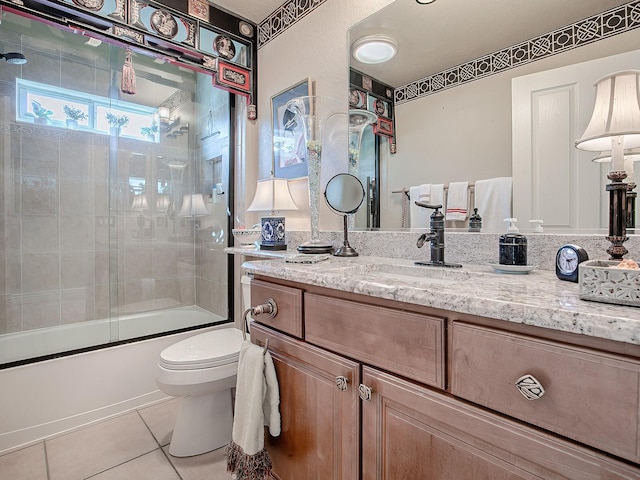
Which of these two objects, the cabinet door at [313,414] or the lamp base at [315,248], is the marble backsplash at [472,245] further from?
the cabinet door at [313,414]

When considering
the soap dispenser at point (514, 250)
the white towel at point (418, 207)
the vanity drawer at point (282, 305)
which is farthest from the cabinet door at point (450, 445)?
the white towel at point (418, 207)

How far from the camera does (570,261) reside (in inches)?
31.8

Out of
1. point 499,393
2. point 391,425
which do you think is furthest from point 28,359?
point 499,393

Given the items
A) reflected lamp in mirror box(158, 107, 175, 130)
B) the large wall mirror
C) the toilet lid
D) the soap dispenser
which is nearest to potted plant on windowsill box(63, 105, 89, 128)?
reflected lamp in mirror box(158, 107, 175, 130)

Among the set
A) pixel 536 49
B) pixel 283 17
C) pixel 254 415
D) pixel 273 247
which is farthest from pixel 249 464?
pixel 283 17

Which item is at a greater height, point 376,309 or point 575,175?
point 575,175

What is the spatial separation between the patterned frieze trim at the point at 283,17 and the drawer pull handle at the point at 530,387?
2.02 meters

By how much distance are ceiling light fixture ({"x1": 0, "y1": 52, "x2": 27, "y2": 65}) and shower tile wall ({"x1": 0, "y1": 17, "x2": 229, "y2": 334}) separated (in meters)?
0.03

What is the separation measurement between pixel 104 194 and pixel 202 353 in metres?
1.74

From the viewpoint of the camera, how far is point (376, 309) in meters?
0.81

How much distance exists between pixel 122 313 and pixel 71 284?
438mm

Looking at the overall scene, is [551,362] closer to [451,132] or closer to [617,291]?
[617,291]

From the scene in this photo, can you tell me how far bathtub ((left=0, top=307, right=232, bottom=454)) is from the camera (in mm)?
1698

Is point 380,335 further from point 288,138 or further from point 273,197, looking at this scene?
point 288,138
